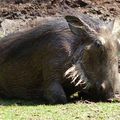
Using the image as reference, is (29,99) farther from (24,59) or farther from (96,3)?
(96,3)

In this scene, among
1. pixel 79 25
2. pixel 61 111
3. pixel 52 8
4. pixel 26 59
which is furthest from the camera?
pixel 52 8

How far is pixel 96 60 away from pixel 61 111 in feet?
3.61

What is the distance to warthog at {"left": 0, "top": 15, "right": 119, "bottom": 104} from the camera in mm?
10211

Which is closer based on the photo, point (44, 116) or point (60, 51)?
point (44, 116)

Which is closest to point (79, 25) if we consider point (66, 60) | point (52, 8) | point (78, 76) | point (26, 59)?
point (66, 60)

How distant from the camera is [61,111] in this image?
9531 mm

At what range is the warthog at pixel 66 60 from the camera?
1021 cm

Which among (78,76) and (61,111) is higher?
(78,76)

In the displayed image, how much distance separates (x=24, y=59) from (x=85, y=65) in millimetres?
1068

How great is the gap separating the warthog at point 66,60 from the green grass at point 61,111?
0.31 m

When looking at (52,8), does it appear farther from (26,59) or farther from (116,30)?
(116,30)

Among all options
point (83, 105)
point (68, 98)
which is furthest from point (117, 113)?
point (68, 98)

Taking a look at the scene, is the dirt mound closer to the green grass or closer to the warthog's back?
the warthog's back

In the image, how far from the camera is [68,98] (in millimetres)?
10656
